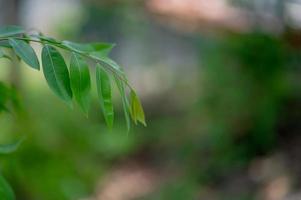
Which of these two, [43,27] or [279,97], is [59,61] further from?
[43,27]

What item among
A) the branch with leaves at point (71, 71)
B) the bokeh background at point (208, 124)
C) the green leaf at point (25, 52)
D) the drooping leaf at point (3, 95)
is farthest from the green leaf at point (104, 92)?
the bokeh background at point (208, 124)

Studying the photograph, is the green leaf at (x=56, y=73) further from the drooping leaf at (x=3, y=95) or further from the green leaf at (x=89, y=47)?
the drooping leaf at (x=3, y=95)

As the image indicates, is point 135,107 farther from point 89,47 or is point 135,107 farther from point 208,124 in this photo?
point 208,124

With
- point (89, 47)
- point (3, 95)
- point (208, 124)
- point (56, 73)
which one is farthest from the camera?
point (208, 124)

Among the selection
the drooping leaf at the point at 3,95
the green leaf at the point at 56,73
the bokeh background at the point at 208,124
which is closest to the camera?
the green leaf at the point at 56,73

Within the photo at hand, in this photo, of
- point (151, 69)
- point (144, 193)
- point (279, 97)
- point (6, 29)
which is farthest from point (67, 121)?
point (6, 29)

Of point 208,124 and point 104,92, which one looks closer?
point 104,92

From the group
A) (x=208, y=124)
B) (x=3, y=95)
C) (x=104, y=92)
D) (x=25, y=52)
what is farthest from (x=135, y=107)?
(x=208, y=124)
